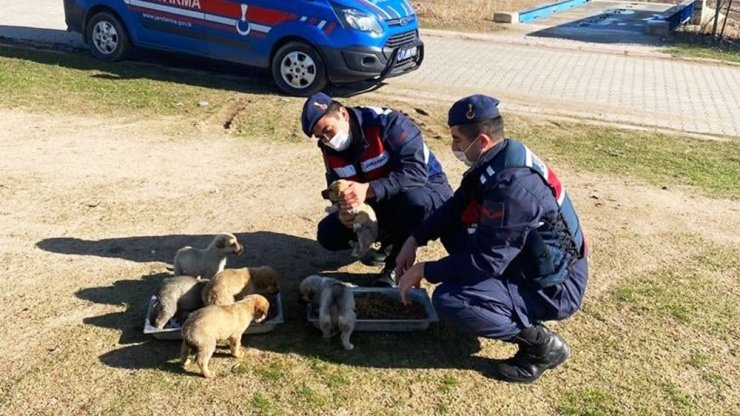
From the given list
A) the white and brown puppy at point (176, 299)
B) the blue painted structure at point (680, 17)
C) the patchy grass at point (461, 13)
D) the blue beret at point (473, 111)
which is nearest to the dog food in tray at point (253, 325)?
the white and brown puppy at point (176, 299)

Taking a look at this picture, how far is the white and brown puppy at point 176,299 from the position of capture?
396cm

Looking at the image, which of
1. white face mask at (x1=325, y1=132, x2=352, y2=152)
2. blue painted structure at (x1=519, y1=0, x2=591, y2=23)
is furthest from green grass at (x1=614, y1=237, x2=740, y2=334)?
blue painted structure at (x1=519, y1=0, x2=591, y2=23)

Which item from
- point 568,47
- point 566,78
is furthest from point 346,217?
point 568,47

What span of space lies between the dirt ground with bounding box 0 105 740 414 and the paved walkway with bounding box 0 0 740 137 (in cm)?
310

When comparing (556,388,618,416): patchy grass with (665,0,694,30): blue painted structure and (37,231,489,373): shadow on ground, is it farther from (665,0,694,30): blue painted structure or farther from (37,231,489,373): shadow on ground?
(665,0,694,30): blue painted structure

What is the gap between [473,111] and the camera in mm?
3596

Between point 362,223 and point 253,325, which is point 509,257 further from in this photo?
point 253,325

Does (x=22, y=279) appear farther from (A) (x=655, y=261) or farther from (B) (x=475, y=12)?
(B) (x=475, y=12)

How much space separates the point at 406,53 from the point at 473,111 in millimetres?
6826

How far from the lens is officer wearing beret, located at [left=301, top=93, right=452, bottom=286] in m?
4.39

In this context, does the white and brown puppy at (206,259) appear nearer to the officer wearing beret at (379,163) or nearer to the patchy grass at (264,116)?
the officer wearing beret at (379,163)

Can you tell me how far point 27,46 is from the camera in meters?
11.9

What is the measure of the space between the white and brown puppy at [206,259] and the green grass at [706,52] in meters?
13.1

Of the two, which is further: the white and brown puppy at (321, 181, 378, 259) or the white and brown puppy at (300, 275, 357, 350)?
the white and brown puppy at (321, 181, 378, 259)
